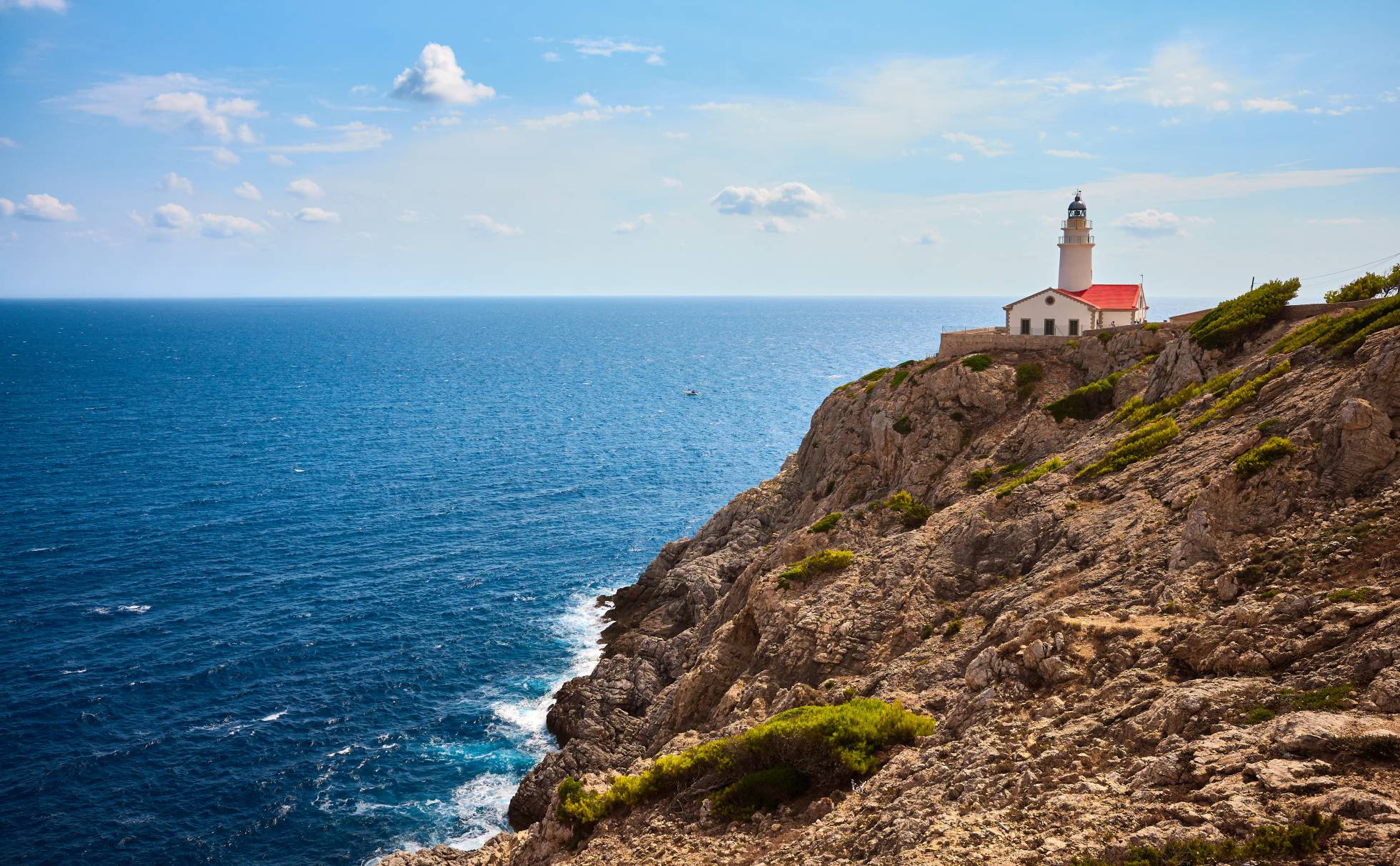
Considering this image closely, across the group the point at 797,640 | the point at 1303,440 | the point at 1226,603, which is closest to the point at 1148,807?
the point at 1226,603

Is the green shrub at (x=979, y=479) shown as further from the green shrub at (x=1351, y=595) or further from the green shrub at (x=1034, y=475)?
the green shrub at (x=1351, y=595)

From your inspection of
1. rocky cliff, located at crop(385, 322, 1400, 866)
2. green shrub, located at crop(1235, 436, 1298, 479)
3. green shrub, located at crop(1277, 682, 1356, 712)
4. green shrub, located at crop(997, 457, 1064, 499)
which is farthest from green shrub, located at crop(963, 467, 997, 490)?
green shrub, located at crop(1277, 682, 1356, 712)

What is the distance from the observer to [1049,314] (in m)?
61.5

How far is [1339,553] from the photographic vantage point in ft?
69.3

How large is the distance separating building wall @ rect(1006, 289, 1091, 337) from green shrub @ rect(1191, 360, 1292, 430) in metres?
26.2

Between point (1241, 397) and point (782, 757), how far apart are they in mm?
21782

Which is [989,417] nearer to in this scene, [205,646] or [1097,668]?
[1097,668]

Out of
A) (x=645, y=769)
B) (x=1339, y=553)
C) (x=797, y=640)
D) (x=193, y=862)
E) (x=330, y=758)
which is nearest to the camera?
(x=1339, y=553)

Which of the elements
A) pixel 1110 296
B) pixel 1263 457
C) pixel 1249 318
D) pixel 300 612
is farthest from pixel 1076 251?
pixel 300 612

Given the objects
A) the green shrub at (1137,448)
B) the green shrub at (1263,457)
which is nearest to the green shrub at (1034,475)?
the green shrub at (1137,448)

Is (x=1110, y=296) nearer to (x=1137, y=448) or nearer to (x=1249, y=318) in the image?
(x=1249, y=318)

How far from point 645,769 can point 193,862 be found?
27.0 m

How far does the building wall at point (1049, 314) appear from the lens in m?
60.4

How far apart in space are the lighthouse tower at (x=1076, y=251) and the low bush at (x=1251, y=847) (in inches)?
2270
